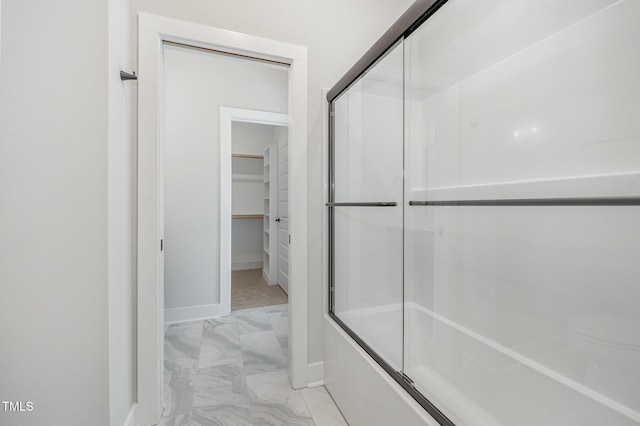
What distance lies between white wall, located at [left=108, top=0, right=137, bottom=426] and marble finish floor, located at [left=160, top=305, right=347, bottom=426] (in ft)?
1.16

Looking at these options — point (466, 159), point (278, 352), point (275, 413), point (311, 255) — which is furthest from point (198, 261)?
point (466, 159)

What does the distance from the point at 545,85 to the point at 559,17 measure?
283 millimetres

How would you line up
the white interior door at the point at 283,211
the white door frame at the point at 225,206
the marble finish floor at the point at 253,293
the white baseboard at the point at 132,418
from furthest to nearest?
the white interior door at the point at 283,211 < the marble finish floor at the point at 253,293 < the white door frame at the point at 225,206 < the white baseboard at the point at 132,418

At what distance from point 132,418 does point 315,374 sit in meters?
0.98

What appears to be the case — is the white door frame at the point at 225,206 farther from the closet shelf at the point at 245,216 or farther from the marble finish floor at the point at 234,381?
the closet shelf at the point at 245,216

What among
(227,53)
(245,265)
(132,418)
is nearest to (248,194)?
(245,265)

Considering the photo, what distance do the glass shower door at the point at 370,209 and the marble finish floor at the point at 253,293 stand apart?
1.66 metres

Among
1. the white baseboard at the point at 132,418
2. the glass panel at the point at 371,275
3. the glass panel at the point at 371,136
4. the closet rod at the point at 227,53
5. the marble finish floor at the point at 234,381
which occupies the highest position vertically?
the closet rod at the point at 227,53

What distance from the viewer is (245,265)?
4766 mm

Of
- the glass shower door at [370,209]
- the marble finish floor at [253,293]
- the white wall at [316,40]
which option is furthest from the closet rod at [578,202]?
the marble finish floor at [253,293]

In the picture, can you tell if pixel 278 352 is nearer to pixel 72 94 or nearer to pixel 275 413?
pixel 275 413

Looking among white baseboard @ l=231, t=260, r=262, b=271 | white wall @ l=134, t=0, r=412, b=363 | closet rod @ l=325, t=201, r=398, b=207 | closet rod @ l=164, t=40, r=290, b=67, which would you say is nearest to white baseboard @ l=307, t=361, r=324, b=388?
white wall @ l=134, t=0, r=412, b=363

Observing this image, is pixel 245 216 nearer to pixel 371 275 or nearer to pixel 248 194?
pixel 248 194

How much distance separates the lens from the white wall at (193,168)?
259 centimetres
